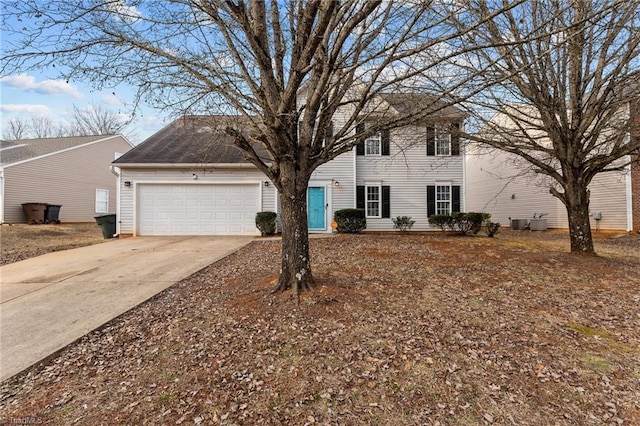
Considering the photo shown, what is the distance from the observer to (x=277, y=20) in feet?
15.4

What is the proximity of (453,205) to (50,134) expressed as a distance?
39.8 metres

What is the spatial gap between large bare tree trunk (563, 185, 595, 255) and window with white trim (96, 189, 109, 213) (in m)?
22.9

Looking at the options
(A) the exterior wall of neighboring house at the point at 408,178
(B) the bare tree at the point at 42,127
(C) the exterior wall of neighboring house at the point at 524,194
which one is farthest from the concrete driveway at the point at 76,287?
(B) the bare tree at the point at 42,127

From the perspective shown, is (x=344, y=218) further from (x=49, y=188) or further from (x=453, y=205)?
(x=49, y=188)

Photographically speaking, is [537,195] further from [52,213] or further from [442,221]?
[52,213]

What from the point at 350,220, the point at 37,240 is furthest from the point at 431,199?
the point at 37,240

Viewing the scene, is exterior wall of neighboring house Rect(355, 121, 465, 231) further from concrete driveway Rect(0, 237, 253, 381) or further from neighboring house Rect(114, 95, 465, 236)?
concrete driveway Rect(0, 237, 253, 381)

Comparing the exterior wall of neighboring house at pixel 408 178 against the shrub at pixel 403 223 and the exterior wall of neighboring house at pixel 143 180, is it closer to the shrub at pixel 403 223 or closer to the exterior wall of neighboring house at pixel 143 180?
the shrub at pixel 403 223

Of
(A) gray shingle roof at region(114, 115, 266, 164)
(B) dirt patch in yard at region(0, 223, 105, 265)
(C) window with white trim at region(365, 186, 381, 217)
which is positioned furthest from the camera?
(C) window with white trim at region(365, 186, 381, 217)

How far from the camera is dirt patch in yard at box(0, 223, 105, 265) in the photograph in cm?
919

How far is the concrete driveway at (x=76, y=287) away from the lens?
3.74 meters

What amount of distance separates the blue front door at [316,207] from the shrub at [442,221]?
13.8 feet

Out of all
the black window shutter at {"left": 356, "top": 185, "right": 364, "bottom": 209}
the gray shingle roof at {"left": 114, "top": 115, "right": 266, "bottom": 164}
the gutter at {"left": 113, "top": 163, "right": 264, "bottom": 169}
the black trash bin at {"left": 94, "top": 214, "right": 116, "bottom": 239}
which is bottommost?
the black trash bin at {"left": 94, "top": 214, "right": 116, "bottom": 239}

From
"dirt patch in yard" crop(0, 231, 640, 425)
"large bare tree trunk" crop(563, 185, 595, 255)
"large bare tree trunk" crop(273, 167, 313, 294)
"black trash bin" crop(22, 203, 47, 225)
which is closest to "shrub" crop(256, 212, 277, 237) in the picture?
"dirt patch in yard" crop(0, 231, 640, 425)
